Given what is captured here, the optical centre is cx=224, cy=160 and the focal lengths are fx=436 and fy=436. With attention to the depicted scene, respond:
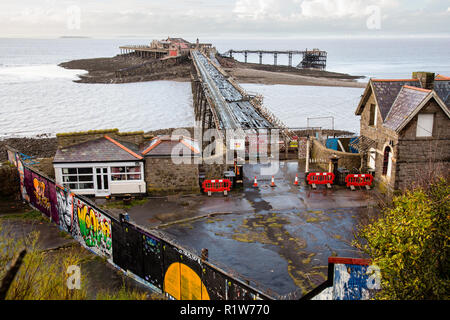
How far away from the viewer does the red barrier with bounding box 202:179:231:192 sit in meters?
24.5

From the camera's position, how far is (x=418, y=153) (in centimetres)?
2375

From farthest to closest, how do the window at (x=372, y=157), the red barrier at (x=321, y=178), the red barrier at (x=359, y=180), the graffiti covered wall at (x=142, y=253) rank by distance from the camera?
the window at (x=372, y=157), the red barrier at (x=321, y=178), the red barrier at (x=359, y=180), the graffiti covered wall at (x=142, y=253)

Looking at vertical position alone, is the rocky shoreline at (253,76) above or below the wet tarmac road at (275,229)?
above

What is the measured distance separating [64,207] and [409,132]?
17.9 meters

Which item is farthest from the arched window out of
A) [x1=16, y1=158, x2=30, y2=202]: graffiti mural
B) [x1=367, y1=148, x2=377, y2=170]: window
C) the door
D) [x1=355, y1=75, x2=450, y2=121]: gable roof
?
[x1=16, y1=158, x2=30, y2=202]: graffiti mural

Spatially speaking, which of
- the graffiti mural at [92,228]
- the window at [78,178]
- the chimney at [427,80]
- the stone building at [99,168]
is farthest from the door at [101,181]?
the chimney at [427,80]

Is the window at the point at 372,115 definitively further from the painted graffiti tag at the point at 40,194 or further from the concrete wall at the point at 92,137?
the painted graffiti tag at the point at 40,194

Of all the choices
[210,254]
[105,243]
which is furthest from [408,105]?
[105,243]

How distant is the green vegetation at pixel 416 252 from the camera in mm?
8656

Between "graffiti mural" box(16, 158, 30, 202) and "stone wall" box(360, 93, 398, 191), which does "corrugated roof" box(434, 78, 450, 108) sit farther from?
"graffiti mural" box(16, 158, 30, 202)

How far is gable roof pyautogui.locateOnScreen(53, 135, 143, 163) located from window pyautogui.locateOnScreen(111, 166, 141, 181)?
65cm

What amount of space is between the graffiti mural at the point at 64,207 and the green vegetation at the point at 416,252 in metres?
13.0

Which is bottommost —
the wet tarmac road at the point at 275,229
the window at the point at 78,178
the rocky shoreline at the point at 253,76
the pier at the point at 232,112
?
the wet tarmac road at the point at 275,229

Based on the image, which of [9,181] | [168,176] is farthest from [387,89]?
[9,181]
